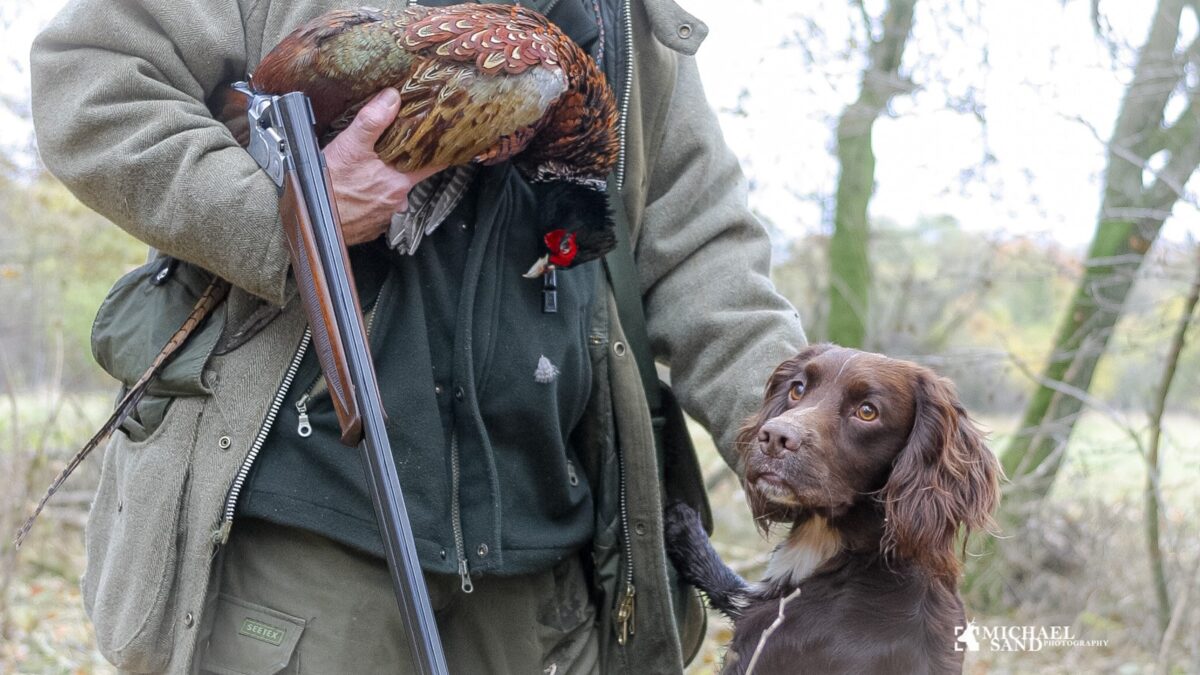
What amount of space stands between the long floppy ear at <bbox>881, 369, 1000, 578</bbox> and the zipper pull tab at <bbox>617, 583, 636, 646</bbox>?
0.78 meters

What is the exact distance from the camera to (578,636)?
2918 millimetres

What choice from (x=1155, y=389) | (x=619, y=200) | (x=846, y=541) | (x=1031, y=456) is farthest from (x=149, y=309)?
(x=1031, y=456)

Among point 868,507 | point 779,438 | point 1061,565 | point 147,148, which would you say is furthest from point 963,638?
point 1061,565

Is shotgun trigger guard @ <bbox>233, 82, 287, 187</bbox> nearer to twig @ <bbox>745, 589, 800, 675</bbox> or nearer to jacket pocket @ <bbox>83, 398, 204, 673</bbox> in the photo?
jacket pocket @ <bbox>83, 398, 204, 673</bbox>

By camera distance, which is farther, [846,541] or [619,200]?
[619,200]

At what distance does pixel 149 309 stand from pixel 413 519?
73 centimetres

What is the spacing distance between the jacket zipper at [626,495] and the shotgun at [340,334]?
2.51 ft

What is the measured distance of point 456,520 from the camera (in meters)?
2.56

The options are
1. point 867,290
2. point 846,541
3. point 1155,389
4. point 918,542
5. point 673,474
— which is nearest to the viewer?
point 918,542

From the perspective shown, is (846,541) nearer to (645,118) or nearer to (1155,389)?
(645,118)

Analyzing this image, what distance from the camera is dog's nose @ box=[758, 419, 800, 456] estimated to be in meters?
2.20

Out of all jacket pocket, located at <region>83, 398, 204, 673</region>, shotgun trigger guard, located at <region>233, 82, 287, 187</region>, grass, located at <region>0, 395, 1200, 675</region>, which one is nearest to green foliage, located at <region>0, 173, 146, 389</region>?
grass, located at <region>0, 395, 1200, 675</region>

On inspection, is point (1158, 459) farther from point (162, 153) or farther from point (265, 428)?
point (162, 153)

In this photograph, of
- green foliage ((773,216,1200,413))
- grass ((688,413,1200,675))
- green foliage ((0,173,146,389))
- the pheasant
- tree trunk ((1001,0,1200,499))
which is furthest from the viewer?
green foliage ((0,173,146,389))
